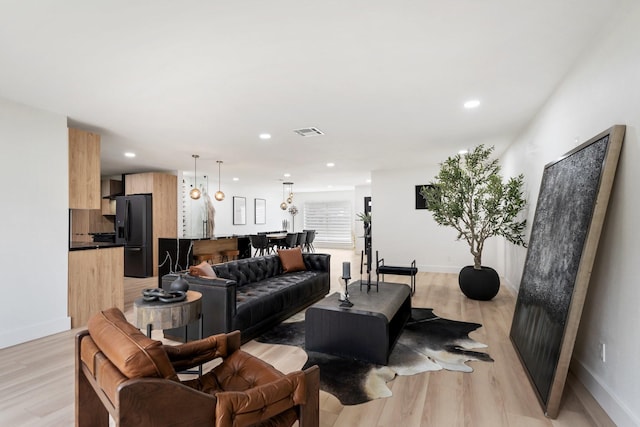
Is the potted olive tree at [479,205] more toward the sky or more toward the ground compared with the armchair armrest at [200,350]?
more toward the sky

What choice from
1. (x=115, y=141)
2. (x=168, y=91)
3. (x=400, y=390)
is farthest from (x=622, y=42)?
(x=115, y=141)

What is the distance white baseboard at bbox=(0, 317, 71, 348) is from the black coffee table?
3.04 metres

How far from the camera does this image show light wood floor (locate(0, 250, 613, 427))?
2.14 meters

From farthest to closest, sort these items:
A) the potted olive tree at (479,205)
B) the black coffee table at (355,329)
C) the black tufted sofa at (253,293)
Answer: the potted olive tree at (479,205), the black tufted sofa at (253,293), the black coffee table at (355,329)

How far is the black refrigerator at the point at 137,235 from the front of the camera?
7.59 m

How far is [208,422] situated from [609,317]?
8.44ft

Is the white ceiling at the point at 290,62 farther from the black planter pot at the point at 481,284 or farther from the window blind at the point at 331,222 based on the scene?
the window blind at the point at 331,222

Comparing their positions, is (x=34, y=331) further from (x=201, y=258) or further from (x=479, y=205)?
(x=479, y=205)

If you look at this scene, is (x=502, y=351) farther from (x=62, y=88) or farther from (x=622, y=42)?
(x=62, y=88)

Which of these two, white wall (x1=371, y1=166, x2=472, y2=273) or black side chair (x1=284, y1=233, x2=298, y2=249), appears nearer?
white wall (x1=371, y1=166, x2=472, y2=273)

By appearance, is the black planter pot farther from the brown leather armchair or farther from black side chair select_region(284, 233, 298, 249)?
black side chair select_region(284, 233, 298, 249)

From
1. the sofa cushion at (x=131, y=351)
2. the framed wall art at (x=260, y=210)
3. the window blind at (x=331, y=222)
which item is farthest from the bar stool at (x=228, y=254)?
the sofa cushion at (x=131, y=351)

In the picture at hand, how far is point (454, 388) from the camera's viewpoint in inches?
100

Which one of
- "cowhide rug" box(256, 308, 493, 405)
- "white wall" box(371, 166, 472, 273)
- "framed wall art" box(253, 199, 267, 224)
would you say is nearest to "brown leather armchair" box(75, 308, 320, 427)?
"cowhide rug" box(256, 308, 493, 405)
